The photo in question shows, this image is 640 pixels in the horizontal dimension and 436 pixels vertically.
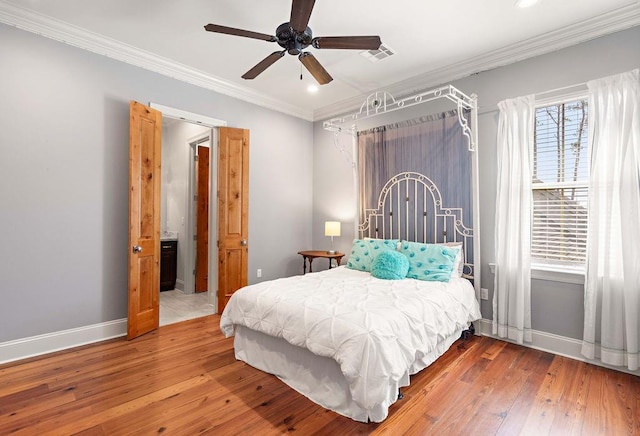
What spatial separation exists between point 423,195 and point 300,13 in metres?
2.51

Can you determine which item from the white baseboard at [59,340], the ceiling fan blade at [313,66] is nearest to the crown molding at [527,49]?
the ceiling fan blade at [313,66]

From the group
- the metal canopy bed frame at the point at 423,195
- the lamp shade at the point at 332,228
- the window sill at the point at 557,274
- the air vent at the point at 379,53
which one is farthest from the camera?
the lamp shade at the point at 332,228

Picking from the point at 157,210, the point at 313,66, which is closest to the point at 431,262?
the point at 313,66

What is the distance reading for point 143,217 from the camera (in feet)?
11.0

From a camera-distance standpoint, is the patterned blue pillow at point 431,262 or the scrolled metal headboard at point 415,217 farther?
the scrolled metal headboard at point 415,217

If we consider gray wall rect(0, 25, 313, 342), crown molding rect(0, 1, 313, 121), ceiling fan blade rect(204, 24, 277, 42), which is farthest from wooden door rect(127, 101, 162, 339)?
ceiling fan blade rect(204, 24, 277, 42)

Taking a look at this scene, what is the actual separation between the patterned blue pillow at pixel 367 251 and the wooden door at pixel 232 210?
1.51 m

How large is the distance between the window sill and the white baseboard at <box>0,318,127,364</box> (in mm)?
4218

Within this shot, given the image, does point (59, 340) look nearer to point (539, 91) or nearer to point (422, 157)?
point (422, 157)

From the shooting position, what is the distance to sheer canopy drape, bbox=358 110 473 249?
3535 millimetres

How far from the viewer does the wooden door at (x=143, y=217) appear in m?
3.24

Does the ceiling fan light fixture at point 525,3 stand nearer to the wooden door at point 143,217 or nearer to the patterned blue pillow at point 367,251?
the patterned blue pillow at point 367,251

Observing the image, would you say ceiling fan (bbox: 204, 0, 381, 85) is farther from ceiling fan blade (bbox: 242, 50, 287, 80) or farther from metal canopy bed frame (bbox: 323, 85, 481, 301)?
metal canopy bed frame (bbox: 323, 85, 481, 301)

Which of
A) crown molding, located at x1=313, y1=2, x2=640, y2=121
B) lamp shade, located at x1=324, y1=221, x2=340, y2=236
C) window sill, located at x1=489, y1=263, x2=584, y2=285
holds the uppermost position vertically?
crown molding, located at x1=313, y1=2, x2=640, y2=121
